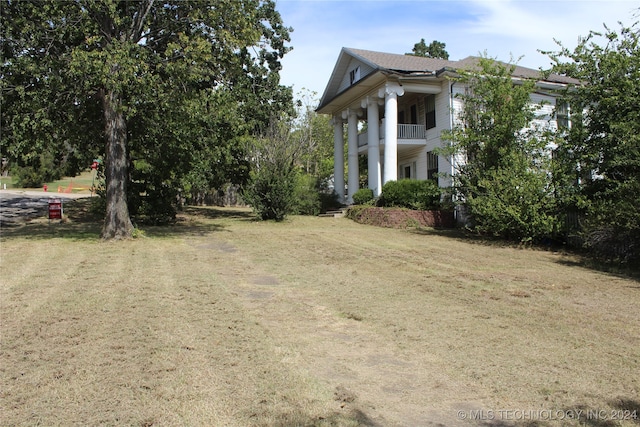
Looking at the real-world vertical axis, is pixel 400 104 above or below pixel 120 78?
above

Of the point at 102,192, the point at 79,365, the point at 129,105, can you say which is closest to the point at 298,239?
the point at 129,105

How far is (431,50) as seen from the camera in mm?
56062

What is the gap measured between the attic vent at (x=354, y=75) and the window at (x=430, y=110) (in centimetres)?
403

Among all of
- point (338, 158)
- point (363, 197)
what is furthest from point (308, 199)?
point (338, 158)

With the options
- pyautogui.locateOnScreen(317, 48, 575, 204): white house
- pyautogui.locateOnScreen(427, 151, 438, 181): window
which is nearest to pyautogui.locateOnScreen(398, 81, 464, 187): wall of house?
pyautogui.locateOnScreen(317, 48, 575, 204): white house

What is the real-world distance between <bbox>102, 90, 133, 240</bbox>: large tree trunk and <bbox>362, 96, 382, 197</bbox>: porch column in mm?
13861

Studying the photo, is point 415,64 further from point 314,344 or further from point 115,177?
point 314,344

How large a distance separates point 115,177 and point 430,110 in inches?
657

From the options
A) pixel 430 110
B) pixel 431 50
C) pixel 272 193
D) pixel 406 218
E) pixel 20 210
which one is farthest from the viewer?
pixel 431 50

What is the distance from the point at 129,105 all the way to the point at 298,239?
236 inches

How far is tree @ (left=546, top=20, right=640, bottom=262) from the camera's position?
10969 mm

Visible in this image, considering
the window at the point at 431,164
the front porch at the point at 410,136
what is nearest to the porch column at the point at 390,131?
the front porch at the point at 410,136

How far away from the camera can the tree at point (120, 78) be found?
12055mm

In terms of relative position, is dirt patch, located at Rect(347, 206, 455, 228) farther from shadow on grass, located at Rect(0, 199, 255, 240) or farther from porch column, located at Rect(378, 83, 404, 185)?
shadow on grass, located at Rect(0, 199, 255, 240)
